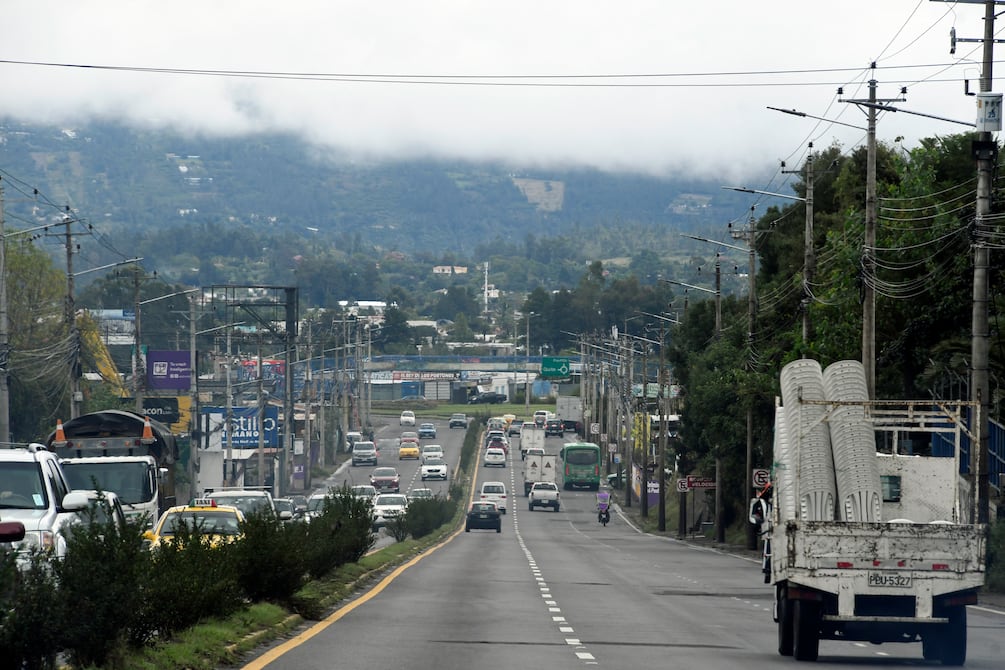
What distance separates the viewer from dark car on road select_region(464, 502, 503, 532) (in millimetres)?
65875

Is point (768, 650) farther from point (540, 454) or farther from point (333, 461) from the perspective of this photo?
point (333, 461)

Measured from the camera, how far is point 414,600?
24500mm

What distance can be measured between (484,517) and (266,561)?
152 ft

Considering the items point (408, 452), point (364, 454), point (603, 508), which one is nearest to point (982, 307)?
point (603, 508)

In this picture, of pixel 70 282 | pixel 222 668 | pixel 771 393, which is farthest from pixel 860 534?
pixel 70 282

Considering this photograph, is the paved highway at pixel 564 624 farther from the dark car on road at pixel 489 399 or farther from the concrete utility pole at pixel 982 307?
the dark car on road at pixel 489 399

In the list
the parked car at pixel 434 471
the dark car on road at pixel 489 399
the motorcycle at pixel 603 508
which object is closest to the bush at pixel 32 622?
the motorcycle at pixel 603 508

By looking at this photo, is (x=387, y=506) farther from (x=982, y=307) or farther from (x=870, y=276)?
(x=982, y=307)

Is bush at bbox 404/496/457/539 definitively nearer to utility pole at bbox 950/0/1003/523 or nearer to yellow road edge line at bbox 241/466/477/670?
yellow road edge line at bbox 241/466/477/670

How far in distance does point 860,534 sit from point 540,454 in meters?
78.0

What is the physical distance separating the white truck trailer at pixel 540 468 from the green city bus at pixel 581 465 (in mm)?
6644

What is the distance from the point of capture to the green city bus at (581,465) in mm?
102375

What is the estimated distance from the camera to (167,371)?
89.6 metres

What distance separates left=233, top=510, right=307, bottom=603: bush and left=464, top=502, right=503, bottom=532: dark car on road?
149 ft
